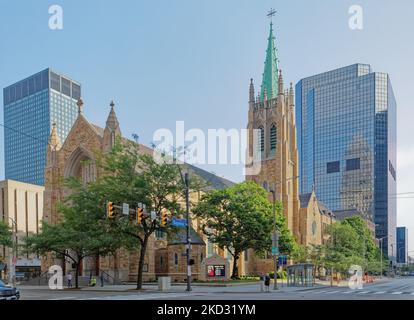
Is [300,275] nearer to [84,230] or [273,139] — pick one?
[84,230]

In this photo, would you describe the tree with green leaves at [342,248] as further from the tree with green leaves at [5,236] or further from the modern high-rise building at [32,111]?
the modern high-rise building at [32,111]

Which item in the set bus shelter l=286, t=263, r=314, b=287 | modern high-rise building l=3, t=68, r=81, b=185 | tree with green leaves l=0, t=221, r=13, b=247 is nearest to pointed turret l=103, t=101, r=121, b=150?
tree with green leaves l=0, t=221, r=13, b=247

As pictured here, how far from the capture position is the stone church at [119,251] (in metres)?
47.0

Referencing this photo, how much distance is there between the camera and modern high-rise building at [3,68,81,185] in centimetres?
504

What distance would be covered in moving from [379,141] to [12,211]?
3459 inches

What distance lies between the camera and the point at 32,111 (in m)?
Result: 5.54

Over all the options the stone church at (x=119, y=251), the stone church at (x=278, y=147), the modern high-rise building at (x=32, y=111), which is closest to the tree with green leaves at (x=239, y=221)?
the stone church at (x=119, y=251)

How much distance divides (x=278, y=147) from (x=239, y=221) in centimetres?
2440

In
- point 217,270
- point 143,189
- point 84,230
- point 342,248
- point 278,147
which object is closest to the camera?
point 143,189

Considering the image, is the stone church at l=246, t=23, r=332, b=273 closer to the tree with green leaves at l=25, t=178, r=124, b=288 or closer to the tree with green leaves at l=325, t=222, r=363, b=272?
the tree with green leaves at l=325, t=222, r=363, b=272

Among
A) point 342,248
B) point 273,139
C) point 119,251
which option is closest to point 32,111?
point 119,251

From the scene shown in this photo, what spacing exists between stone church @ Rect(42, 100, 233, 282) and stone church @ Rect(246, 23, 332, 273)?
1952 cm
